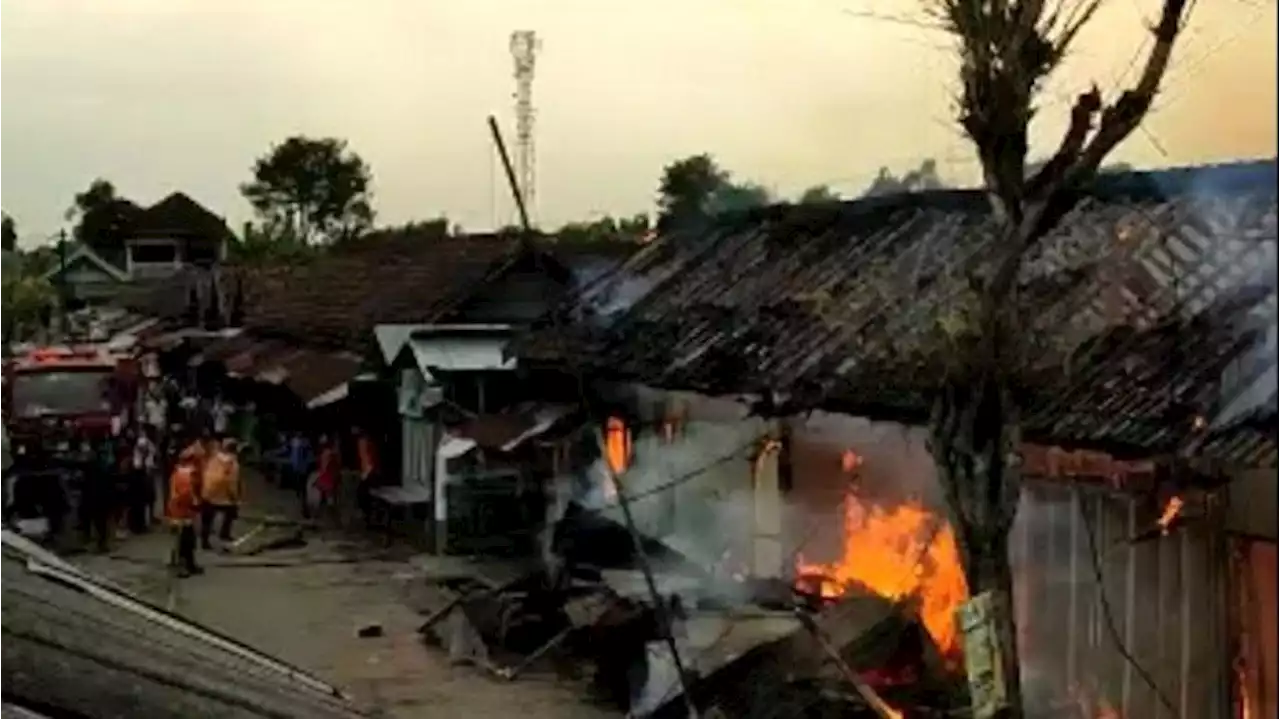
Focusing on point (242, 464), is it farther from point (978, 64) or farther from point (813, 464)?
point (978, 64)

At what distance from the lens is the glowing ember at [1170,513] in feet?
34.8

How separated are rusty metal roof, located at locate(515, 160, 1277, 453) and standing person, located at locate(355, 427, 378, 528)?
6952 millimetres

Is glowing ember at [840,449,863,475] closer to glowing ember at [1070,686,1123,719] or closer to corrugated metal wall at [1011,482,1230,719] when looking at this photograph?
corrugated metal wall at [1011,482,1230,719]

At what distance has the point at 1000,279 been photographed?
29.6 feet

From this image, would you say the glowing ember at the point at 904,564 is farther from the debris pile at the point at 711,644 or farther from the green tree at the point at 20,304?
the green tree at the point at 20,304

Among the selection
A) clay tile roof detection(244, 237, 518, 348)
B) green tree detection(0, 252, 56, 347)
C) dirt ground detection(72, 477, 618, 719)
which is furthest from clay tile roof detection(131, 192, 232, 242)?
dirt ground detection(72, 477, 618, 719)

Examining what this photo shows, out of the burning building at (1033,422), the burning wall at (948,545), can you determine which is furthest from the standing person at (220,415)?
the burning wall at (948,545)

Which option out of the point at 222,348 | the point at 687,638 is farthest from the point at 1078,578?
the point at 222,348

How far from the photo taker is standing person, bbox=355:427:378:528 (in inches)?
1134

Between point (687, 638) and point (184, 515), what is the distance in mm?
10414

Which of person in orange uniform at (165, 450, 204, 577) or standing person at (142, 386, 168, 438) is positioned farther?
standing person at (142, 386, 168, 438)

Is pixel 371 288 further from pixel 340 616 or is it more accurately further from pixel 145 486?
pixel 340 616

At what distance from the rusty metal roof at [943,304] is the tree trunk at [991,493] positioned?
1415 mm

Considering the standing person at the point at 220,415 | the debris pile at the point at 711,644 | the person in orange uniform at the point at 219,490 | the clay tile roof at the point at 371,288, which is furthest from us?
the standing person at the point at 220,415
